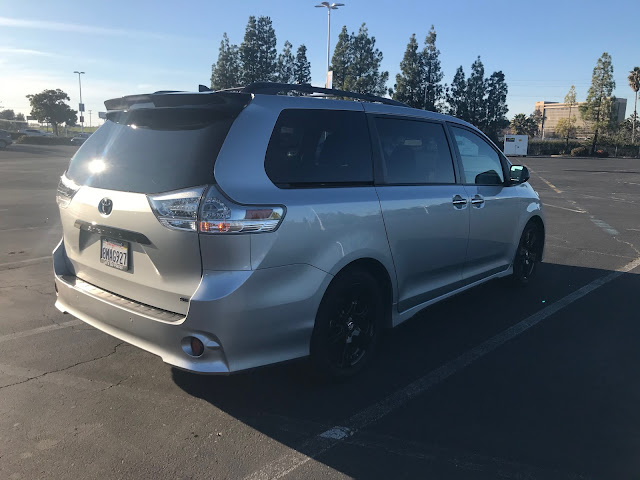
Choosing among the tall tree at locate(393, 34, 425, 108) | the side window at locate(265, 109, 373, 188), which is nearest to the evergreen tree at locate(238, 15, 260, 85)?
the tall tree at locate(393, 34, 425, 108)

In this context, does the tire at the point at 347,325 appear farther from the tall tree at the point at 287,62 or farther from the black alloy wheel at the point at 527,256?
the tall tree at the point at 287,62

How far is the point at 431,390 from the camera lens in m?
3.50

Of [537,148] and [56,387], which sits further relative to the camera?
[537,148]

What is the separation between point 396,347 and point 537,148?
70.9m

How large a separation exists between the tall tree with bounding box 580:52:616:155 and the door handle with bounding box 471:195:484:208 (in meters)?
75.1

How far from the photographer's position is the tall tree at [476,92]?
63.5m

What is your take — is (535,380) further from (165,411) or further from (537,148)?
(537,148)

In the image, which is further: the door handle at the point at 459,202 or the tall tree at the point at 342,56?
the tall tree at the point at 342,56

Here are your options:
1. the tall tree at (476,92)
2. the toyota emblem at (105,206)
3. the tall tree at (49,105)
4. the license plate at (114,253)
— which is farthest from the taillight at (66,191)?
the tall tree at (49,105)

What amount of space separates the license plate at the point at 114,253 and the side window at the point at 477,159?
3009 mm

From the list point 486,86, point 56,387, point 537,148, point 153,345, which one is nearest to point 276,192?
point 153,345

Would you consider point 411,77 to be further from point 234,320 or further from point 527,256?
point 234,320

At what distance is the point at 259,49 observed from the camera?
47.5m

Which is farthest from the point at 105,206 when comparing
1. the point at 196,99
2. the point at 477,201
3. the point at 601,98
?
the point at 601,98
